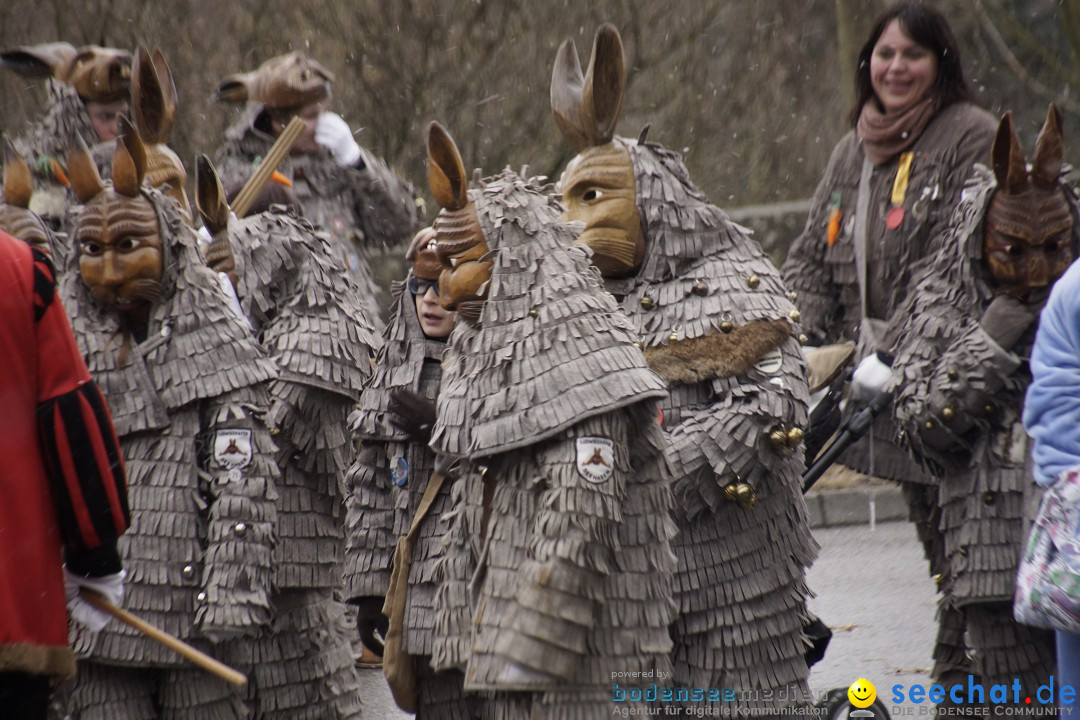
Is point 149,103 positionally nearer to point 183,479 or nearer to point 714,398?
point 183,479

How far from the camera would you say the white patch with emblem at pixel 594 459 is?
4129 millimetres

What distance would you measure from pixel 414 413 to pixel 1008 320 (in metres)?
2.01

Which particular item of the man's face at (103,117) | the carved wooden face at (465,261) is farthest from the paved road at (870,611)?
the man's face at (103,117)

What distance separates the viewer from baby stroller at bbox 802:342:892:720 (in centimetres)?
548

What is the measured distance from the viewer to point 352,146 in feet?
27.7

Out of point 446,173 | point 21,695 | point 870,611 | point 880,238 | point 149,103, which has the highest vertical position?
point 149,103

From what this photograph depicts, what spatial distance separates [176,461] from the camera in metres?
5.39

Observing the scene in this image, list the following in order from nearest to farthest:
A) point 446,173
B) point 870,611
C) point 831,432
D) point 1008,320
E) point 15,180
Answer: point 446,173 → point 1008,320 → point 831,432 → point 15,180 → point 870,611

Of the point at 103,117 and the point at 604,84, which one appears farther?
the point at 103,117

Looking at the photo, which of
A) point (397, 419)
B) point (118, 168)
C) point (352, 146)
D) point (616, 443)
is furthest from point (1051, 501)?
point (352, 146)

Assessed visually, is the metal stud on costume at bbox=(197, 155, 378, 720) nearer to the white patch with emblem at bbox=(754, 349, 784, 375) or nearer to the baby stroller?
the baby stroller

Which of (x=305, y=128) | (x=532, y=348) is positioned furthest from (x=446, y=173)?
(x=305, y=128)

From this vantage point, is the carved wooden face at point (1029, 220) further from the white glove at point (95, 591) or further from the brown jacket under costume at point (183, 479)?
the white glove at point (95, 591)

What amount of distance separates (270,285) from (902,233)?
8.60ft
